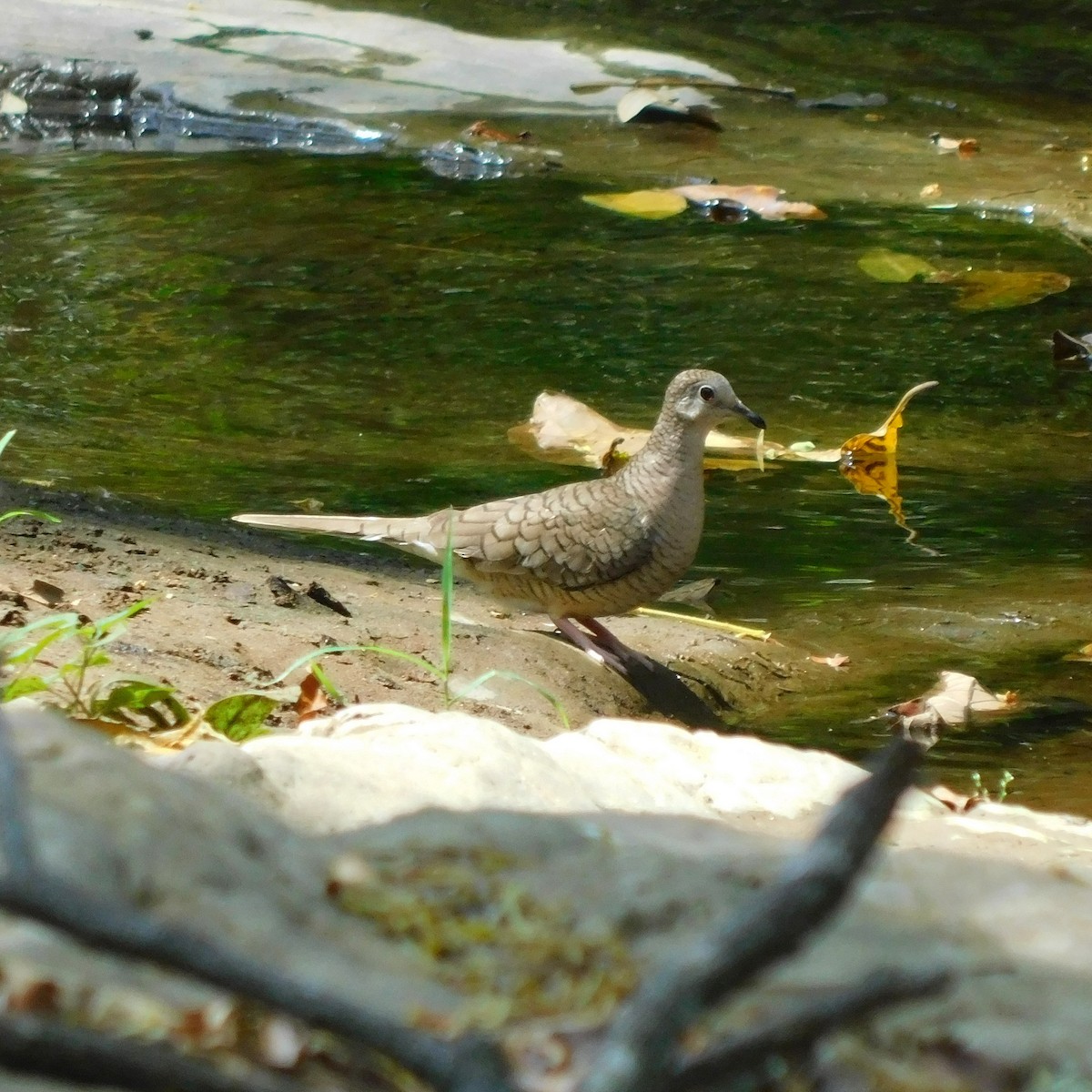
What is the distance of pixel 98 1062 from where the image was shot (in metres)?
1.11

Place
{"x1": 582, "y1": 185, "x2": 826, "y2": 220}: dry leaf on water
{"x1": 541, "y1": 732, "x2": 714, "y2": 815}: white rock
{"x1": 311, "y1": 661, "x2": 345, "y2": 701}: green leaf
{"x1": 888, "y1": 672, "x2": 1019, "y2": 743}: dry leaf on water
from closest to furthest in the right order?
{"x1": 541, "y1": 732, "x2": 714, "y2": 815}: white rock → {"x1": 311, "y1": 661, "x2": 345, "y2": 701}: green leaf → {"x1": 888, "y1": 672, "x2": 1019, "y2": 743}: dry leaf on water → {"x1": 582, "y1": 185, "x2": 826, "y2": 220}: dry leaf on water

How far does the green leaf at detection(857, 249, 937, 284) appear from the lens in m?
10.1


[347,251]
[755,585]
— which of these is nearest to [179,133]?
[347,251]

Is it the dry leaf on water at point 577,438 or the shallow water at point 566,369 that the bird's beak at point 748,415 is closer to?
the shallow water at point 566,369

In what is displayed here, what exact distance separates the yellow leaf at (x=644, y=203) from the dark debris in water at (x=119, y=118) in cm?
219

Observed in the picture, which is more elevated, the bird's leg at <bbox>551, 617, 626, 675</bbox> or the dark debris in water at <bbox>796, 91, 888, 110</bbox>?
the dark debris in water at <bbox>796, 91, 888, 110</bbox>

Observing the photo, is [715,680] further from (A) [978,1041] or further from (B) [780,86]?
(B) [780,86]

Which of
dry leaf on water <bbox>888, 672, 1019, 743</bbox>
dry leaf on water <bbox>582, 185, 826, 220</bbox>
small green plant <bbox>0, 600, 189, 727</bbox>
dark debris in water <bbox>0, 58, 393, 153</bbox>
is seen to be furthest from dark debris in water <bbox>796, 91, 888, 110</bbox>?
small green plant <bbox>0, 600, 189, 727</bbox>

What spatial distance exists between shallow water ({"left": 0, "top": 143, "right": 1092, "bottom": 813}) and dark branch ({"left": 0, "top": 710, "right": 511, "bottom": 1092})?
3614mm

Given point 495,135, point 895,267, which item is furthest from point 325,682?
point 495,135

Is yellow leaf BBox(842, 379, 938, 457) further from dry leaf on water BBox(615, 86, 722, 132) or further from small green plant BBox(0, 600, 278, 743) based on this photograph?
dry leaf on water BBox(615, 86, 722, 132)

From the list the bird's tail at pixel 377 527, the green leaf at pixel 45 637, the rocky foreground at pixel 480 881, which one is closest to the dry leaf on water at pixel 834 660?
the bird's tail at pixel 377 527

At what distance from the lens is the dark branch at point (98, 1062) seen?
3.62 ft

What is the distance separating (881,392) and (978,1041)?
6587 millimetres
